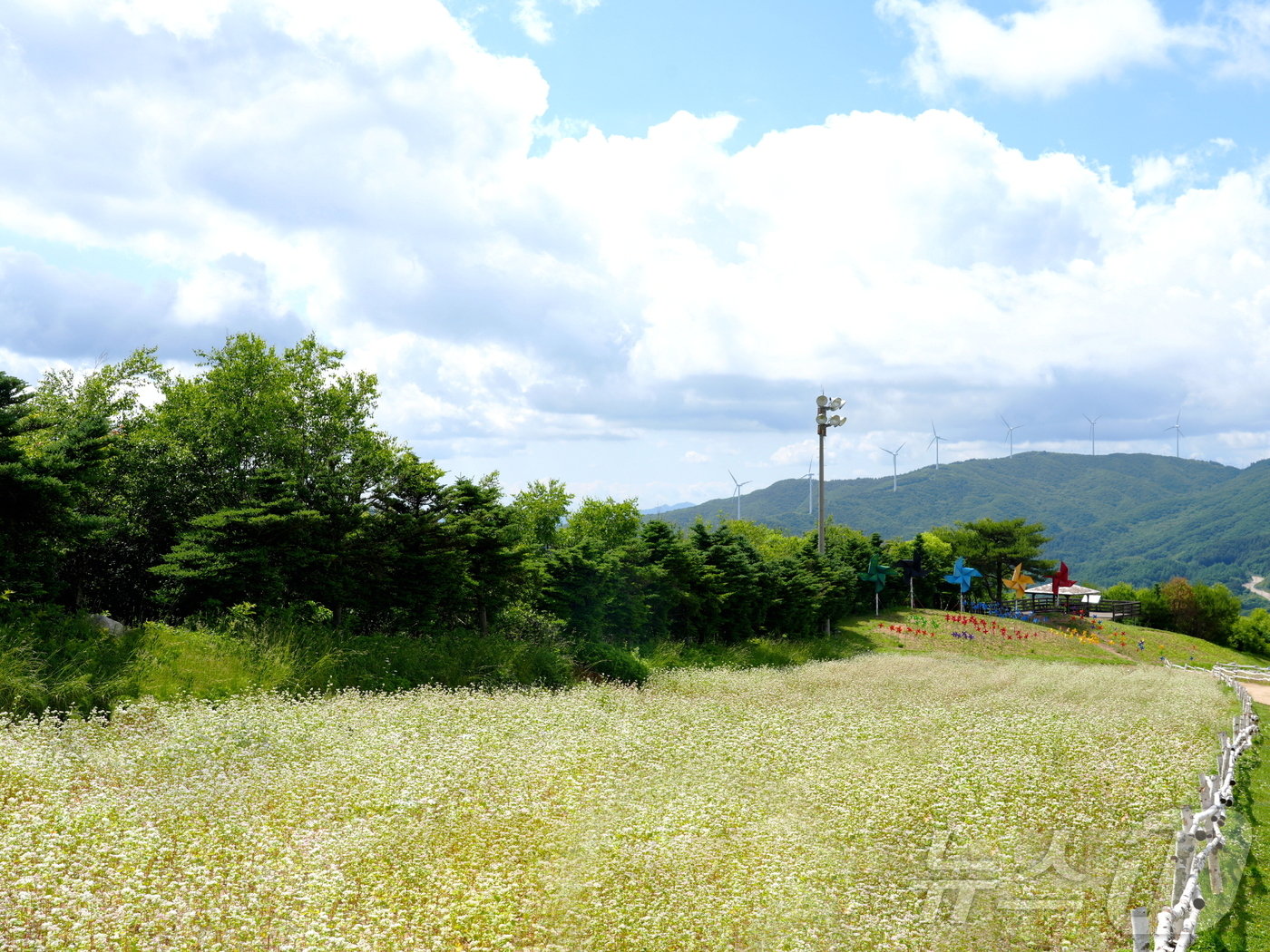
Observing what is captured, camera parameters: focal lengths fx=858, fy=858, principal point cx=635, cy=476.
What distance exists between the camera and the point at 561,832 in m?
9.73

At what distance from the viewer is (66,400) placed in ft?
114

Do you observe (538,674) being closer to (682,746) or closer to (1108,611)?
(682,746)

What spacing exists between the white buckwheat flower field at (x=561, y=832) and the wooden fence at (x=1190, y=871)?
0.56 metres

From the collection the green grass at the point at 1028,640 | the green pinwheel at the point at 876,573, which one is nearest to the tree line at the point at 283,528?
the green grass at the point at 1028,640

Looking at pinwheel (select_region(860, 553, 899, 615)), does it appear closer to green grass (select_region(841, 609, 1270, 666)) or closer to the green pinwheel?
the green pinwheel

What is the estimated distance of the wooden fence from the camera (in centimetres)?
716

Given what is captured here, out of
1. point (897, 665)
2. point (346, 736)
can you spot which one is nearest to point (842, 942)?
point (346, 736)

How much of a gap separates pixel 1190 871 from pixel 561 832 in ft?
21.3

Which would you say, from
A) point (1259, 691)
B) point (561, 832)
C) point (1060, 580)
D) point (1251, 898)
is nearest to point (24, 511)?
point (561, 832)

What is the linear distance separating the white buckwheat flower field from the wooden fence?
556 mm

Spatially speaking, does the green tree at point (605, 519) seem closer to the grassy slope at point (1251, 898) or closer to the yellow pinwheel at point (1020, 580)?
the yellow pinwheel at point (1020, 580)

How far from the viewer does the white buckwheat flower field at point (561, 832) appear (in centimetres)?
770

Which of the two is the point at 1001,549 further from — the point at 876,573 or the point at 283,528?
the point at 283,528

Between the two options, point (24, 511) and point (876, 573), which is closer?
point (24, 511)
